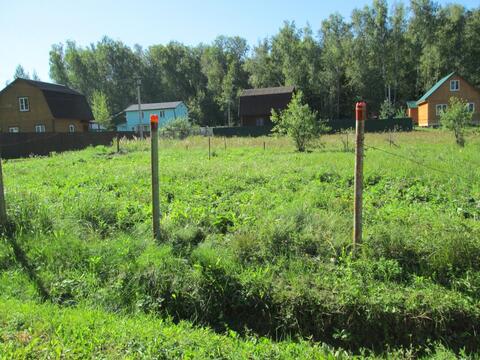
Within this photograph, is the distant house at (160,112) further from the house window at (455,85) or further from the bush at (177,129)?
the house window at (455,85)

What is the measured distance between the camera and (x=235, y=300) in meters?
4.59

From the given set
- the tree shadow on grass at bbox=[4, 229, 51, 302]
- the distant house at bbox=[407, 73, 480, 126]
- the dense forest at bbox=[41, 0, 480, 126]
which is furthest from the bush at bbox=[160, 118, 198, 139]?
the tree shadow on grass at bbox=[4, 229, 51, 302]

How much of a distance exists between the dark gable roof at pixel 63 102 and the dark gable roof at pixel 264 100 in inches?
680

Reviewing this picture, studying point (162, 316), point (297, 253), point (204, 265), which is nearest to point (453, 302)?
point (297, 253)

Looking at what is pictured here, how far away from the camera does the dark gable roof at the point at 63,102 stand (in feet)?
125

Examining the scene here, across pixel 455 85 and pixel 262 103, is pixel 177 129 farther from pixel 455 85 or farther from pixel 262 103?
pixel 455 85

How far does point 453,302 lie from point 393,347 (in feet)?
2.77

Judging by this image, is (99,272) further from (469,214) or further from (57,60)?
(57,60)

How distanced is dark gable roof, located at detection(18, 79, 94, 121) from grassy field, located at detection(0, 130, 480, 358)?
34584 millimetres

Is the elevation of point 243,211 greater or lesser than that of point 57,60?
lesser

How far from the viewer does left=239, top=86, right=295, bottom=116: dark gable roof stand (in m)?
45.3

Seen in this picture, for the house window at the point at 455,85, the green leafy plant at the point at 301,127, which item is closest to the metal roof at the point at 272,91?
the house window at the point at 455,85

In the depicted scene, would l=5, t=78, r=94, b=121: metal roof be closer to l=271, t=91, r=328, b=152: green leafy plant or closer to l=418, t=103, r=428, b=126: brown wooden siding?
l=271, t=91, r=328, b=152: green leafy plant

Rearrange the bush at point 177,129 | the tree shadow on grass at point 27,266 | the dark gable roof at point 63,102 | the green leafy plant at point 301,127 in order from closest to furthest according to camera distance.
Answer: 1. the tree shadow on grass at point 27,266
2. the green leafy plant at point 301,127
3. the bush at point 177,129
4. the dark gable roof at point 63,102
